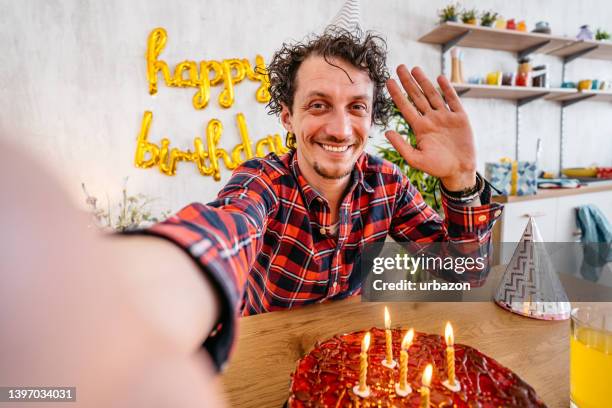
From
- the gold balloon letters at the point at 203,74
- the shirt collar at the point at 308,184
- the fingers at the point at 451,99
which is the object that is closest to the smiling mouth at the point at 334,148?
the shirt collar at the point at 308,184

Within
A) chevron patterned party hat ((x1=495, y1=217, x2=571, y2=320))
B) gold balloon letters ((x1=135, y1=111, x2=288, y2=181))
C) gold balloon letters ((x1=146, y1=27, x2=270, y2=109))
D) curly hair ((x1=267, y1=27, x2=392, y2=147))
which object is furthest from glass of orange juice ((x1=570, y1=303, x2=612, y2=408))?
gold balloon letters ((x1=135, y1=111, x2=288, y2=181))

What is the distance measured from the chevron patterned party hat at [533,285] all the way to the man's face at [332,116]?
579mm

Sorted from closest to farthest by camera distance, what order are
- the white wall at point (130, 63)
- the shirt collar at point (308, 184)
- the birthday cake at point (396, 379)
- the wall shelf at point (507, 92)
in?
the birthday cake at point (396, 379)
the shirt collar at point (308, 184)
the white wall at point (130, 63)
the wall shelf at point (507, 92)

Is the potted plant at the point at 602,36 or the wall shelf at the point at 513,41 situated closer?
the wall shelf at the point at 513,41

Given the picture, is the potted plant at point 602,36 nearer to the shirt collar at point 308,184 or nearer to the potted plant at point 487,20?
the potted plant at point 487,20

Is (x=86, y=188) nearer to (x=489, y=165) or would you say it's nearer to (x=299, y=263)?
(x=299, y=263)

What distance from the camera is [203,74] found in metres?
2.49

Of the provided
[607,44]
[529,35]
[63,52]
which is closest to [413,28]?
[529,35]

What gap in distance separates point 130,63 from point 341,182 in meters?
1.92

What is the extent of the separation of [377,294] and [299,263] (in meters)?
0.27

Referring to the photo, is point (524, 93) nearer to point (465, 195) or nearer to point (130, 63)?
point (465, 195)

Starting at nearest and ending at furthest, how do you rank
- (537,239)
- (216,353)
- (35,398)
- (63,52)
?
(35,398)
(216,353)
(537,239)
(63,52)

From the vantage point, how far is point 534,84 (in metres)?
3.16

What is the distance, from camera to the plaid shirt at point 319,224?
1153mm
